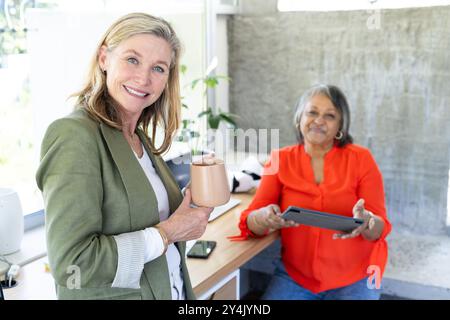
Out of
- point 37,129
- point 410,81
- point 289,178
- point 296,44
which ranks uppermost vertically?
point 296,44

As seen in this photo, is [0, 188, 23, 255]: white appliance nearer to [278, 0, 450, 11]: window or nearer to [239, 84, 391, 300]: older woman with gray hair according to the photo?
[239, 84, 391, 300]: older woman with gray hair

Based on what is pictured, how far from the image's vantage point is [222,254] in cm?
158

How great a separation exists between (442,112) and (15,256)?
1654mm

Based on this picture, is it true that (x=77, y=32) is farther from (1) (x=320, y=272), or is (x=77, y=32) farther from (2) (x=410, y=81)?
(2) (x=410, y=81)

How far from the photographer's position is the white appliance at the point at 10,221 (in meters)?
1.42

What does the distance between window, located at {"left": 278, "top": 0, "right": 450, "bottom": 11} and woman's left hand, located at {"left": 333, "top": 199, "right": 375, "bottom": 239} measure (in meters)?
0.94

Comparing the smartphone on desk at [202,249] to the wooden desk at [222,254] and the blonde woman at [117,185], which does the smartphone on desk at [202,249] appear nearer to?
the wooden desk at [222,254]

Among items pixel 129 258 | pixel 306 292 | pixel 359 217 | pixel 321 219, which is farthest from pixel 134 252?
pixel 306 292

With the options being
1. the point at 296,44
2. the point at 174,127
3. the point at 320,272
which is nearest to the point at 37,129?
the point at 174,127

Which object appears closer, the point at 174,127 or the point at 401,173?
the point at 174,127

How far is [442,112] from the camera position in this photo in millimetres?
2119

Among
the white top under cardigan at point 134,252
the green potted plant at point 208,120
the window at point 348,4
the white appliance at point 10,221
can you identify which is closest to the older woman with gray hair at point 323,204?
the green potted plant at point 208,120

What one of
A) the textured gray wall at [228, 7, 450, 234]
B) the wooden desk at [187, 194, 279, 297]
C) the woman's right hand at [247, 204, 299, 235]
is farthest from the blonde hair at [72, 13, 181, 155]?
the textured gray wall at [228, 7, 450, 234]

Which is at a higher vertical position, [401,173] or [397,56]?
[397,56]
